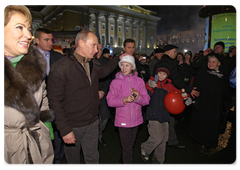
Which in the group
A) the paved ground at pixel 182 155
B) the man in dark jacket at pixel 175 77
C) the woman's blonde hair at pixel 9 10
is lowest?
the paved ground at pixel 182 155

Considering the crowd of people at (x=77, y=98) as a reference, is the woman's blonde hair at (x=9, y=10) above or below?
above

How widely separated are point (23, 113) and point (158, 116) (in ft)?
8.06

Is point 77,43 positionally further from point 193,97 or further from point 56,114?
point 193,97

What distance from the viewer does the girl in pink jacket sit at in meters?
3.02

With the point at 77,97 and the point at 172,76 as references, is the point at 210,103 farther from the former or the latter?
the point at 77,97

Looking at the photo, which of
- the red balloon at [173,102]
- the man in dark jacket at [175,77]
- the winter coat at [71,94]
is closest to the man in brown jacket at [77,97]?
the winter coat at [71,94]

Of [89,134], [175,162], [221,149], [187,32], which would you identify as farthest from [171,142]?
[187,32]

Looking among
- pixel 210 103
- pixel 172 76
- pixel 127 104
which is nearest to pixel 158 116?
pixel 127 104

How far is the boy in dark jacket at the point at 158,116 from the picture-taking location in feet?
10.8

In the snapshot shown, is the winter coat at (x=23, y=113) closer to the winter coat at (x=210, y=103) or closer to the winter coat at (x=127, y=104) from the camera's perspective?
the winter coat at (x=127, y=104)

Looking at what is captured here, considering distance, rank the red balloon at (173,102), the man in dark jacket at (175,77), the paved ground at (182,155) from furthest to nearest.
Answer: the man in dark jacket at (175,77)
the paved ground at (182,155)
the red balloon at (173,102)

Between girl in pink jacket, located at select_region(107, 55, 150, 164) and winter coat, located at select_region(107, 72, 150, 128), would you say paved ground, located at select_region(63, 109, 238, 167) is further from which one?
winter coat, located at select_region(107, 72, 150, 128)

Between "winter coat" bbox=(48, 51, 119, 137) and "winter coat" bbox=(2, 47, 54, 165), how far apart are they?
412 mm

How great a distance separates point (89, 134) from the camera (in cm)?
260
